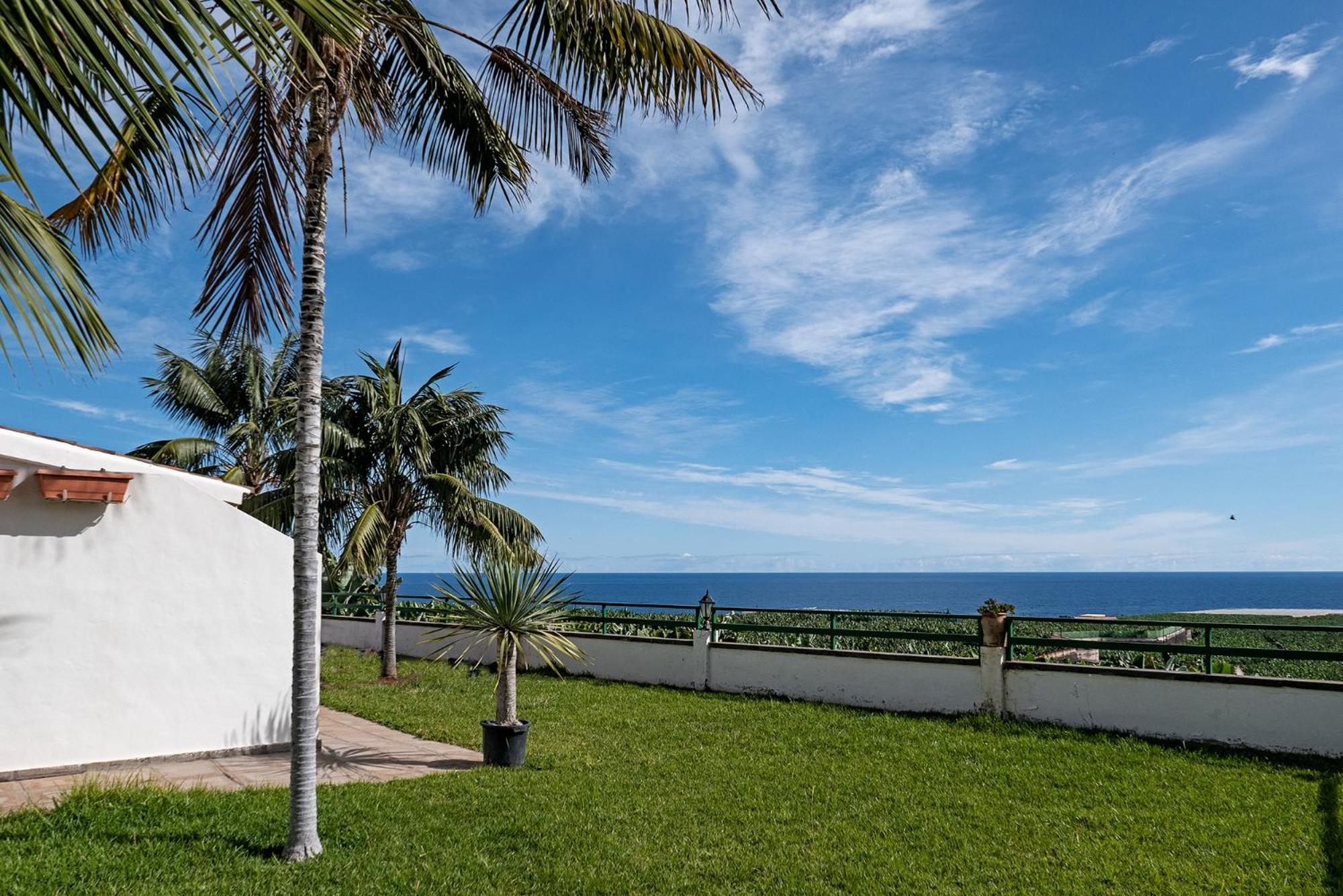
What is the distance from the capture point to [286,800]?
252 inches

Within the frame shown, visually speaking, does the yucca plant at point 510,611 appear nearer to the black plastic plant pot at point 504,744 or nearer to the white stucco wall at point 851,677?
the black plastic plant pot at point 504,744

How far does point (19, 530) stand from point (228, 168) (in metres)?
3.76

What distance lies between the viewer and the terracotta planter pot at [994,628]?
10180 millimetres

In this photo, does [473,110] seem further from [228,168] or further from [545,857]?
[545,857]

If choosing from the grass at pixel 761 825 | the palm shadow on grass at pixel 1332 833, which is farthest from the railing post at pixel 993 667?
the palm shadow on grass at pixel 1332 833

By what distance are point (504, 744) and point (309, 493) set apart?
3905 mm

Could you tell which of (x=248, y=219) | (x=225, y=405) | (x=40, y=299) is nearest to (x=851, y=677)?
(x=248, y=219)

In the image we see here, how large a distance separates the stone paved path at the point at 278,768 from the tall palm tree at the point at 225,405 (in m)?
10.1

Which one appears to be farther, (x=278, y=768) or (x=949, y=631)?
(x=949, y=631)

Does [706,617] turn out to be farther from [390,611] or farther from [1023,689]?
[390,611]

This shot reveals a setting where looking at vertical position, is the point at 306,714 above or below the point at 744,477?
below

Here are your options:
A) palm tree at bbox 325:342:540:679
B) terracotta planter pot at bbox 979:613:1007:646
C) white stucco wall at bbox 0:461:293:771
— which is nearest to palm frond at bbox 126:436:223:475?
palm tree at bbox 325:342:540:679

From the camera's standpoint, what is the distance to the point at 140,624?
7609 millimetres

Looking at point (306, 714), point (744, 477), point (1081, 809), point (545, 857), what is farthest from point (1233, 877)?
point (744, 477)
